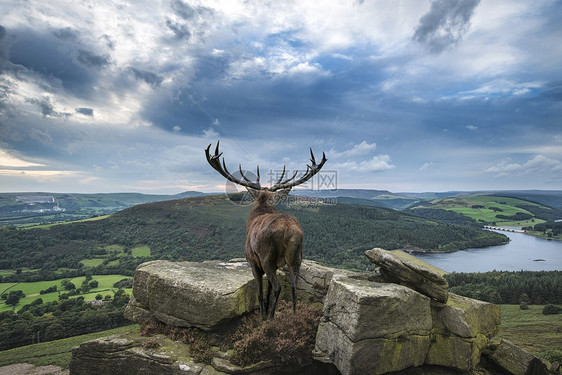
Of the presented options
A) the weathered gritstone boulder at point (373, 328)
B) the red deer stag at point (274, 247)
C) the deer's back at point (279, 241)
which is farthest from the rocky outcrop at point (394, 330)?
the deer's back at point (279, 241)

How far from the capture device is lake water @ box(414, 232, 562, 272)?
8231 centimetres

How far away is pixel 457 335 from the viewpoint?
9242 mm

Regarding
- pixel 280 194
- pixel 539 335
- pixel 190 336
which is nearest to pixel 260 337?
pixel 190 336

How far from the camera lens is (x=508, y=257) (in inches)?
3883

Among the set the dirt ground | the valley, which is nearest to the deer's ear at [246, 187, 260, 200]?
the dirt ground

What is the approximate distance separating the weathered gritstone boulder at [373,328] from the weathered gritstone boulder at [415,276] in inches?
25.2

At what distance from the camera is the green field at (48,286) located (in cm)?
6762

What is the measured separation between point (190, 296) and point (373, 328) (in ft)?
20.8

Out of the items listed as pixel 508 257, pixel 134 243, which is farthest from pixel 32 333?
pixel 508 257

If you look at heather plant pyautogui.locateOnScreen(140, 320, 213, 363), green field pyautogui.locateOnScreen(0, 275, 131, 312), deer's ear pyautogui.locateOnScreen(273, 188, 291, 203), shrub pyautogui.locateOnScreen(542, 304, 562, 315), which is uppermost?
deer's ear pyautogui.locateOnScreen(273, 188, 291, 203)

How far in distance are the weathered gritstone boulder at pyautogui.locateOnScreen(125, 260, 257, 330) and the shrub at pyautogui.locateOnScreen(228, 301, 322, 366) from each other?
0.99m

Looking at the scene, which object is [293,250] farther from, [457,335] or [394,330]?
[457,335]

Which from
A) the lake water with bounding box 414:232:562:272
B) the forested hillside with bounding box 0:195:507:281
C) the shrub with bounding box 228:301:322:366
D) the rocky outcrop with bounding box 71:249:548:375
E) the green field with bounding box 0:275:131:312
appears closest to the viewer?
the rocky outcrop with bounding box 71:249:548:375

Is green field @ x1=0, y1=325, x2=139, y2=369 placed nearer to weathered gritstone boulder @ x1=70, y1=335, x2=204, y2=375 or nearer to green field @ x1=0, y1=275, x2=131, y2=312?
green field @ x1=0, y1=275, x2=131, y2=312
